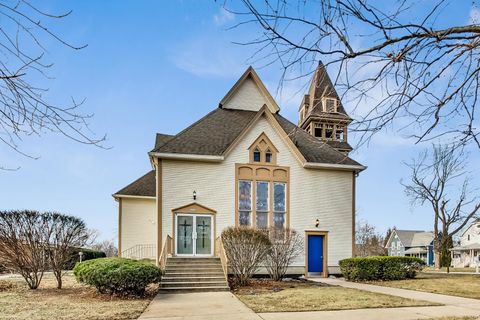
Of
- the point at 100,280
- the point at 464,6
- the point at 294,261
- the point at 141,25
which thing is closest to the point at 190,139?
the point at 294,261

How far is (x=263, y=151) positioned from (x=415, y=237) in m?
58.5

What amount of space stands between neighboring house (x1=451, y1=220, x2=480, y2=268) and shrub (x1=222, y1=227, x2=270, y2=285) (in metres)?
43.1

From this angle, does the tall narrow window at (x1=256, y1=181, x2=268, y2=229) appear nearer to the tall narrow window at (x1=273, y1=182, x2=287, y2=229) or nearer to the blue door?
the tall narrow window at (x1=273, y1=182, x2=287, y2=229)

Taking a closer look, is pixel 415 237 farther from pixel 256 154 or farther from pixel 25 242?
pixel 25 242

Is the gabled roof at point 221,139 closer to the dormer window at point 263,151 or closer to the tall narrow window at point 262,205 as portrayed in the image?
the dormer window at point 263,151

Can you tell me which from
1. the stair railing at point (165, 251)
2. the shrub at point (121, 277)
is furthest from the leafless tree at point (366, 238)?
the shrub at point (121, 277)

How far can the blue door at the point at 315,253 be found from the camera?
18.7 meters

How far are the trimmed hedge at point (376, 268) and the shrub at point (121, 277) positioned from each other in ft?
31.1

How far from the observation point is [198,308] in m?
9.35

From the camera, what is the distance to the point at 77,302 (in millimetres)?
10602

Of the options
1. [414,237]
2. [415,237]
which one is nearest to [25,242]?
[415,237]

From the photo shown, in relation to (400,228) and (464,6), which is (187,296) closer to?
(464,6)

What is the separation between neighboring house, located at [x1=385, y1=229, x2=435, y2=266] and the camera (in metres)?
61.4

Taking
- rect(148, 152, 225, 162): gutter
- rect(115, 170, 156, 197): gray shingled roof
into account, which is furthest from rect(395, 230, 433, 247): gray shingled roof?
rect(148, 152, 225, 162): gutter
